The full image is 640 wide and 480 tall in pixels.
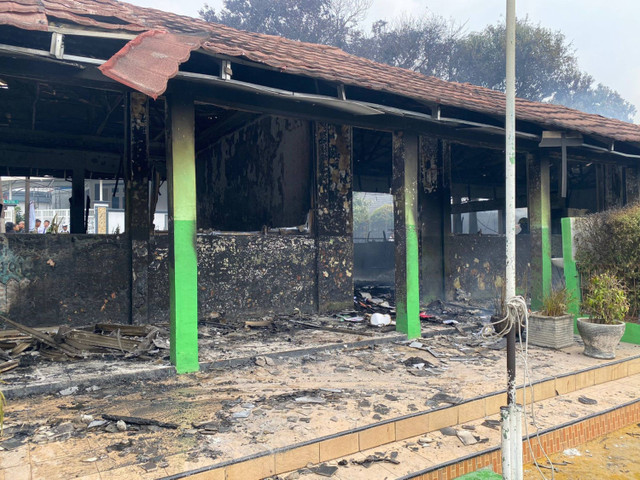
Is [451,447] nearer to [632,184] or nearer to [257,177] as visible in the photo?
[257,177]

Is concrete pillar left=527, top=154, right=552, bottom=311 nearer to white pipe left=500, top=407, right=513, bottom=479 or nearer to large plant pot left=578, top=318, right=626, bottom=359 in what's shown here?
large plant pot left=578, top=318, right=626, bottom=359

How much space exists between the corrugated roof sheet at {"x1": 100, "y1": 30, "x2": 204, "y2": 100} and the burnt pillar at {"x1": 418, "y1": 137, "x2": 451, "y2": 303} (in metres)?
6.67

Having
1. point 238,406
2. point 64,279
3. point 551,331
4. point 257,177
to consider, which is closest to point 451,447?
point 238,406

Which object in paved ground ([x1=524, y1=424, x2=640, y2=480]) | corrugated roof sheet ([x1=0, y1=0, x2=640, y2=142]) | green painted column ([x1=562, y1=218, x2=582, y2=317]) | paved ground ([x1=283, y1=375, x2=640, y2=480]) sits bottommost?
paved ground ([x1=524, y1=424, x2=640, y2=480])

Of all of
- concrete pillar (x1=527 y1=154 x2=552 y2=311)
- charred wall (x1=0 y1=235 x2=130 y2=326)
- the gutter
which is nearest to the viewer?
the gutter

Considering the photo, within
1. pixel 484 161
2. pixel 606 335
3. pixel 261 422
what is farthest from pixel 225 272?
pixel 484 161

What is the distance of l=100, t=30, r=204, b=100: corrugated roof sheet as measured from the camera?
3.84m

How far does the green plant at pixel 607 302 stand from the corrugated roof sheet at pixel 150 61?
5947 millimetres

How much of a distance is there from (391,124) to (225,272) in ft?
12.1

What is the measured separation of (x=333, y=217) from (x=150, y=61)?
5104mm

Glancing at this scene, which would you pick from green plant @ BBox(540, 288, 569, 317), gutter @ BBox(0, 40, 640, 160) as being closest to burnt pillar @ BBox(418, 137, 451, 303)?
gutter @ BBox(0, 40, 640, 160)

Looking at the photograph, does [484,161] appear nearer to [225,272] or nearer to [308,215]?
[308,215]

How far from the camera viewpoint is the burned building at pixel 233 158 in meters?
4.59

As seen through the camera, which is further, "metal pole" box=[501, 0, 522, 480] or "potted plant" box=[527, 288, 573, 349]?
"potted plant" box=[527, 288, 573, 349]
